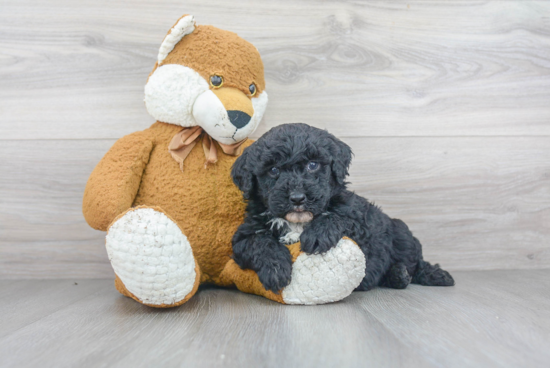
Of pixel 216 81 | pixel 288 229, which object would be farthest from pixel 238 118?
pixel 288 229

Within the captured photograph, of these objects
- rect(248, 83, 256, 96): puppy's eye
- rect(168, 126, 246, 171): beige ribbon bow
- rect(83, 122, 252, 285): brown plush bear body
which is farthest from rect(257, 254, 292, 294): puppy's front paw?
rect(248, 83, 256, 96): puppy's eye

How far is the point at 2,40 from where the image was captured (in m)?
1.71

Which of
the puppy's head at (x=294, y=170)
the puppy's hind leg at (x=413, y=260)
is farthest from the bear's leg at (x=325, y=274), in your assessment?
the puppy's hind leg at (x=413, y=260)

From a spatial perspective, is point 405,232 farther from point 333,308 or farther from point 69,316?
point 69,316

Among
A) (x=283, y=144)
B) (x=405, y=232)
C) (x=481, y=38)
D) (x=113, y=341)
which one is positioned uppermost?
(x=481, y=38)

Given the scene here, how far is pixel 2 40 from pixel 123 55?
1.58 ft

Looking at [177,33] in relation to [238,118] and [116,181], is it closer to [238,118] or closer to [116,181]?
[238,118]

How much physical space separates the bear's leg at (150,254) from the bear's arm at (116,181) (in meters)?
0.16

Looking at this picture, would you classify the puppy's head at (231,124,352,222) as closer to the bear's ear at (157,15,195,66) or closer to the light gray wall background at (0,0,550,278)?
the bear's ear at (157,15,195,66)

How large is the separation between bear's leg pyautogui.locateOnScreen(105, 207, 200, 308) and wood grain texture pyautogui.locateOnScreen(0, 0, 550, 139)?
777 mm

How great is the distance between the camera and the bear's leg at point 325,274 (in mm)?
1166

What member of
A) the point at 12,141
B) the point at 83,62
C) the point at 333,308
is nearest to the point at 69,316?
the point at 333,308

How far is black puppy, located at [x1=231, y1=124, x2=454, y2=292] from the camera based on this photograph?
1.16 m

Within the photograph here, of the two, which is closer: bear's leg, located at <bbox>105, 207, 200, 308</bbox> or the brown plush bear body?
bear's leg, located at <bbox>105, 207, 200, 308</bbox>
